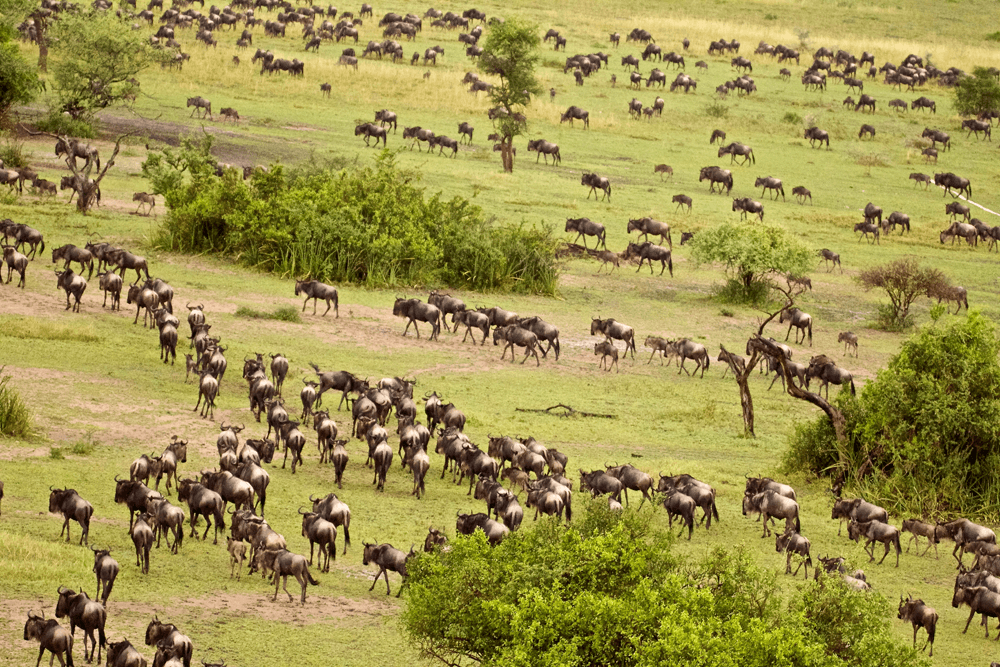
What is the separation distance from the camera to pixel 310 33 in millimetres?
75250

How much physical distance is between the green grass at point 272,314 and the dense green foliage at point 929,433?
41.9 ft

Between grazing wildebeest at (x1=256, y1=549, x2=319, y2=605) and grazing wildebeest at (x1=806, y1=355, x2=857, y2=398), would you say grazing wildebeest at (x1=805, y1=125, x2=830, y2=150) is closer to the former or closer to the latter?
grazing wildebeest at (x1=806, y1=355, x2=857, y2=398)

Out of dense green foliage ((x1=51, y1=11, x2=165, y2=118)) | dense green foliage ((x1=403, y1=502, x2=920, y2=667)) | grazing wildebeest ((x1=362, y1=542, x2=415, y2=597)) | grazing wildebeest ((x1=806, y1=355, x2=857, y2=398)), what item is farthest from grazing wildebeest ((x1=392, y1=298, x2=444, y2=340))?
dense green foliage ((x1=51, y1=11, x2=165, y2=118))

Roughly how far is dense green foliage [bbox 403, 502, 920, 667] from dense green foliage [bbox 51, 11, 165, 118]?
129 ft

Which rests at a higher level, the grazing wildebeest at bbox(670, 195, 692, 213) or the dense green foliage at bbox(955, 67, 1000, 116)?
Answer: the dense green foliage at bbox(955, 67, 1000, 116)

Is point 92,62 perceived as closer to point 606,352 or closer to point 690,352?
point 606,352

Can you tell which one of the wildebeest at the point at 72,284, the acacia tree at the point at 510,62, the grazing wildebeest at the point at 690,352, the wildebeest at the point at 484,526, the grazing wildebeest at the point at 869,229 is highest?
the acacia tree at the point at 510,62

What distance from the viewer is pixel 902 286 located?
3859 cm

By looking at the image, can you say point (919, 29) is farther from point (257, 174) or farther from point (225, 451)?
point (225, 451)

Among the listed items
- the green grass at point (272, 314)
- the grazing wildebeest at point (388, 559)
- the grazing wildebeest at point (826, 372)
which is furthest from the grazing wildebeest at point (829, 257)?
the grazing wildebeest at point (388, 559)

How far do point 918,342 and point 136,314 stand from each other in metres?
16.5

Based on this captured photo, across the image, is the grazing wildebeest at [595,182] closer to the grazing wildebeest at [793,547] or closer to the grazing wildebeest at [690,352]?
the grazing wildebeest at [690,352]

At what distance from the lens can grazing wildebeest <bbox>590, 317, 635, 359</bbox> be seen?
107 feet

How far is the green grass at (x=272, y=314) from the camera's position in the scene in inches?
1268
